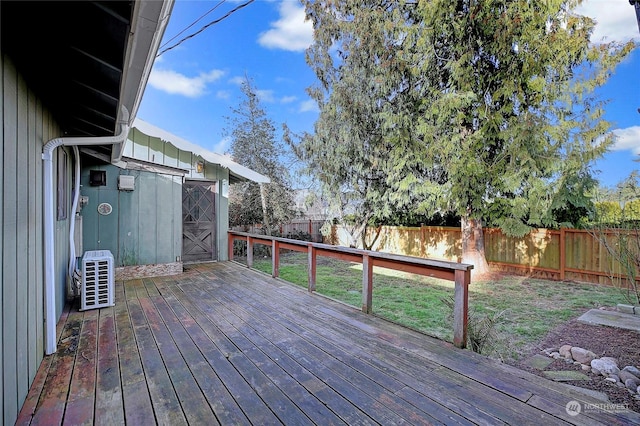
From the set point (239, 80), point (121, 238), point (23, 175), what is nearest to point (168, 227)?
point (121, 238)

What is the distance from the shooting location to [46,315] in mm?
2547

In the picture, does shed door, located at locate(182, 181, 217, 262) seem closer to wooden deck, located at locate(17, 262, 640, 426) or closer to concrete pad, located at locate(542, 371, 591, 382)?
wooden deck, located at locate(17, 262, 640, 426)

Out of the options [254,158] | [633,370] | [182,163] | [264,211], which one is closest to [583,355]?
[633,370]

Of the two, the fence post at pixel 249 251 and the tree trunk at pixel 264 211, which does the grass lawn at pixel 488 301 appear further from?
the tree trunk at pixel 264 211

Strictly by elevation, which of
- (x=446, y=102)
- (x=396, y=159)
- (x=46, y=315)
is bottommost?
(x=46, y=315)

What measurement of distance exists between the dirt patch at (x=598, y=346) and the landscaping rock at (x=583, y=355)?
0.44ft

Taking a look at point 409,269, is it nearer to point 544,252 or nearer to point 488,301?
point 488,301

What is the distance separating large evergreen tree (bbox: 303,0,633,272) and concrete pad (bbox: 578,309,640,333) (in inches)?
95.7

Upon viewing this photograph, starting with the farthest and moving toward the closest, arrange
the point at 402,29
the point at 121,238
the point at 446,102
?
the point at 402,29 < the point at 446,102 < the point at 121,238

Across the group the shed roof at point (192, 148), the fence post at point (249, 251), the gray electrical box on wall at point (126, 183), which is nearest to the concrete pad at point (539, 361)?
the fence post at point (249, 251)

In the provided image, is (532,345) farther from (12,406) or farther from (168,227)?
(168,227)

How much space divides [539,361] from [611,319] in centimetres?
211

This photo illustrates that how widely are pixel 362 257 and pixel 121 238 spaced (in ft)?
14.4

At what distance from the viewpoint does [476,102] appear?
6.90 metres
